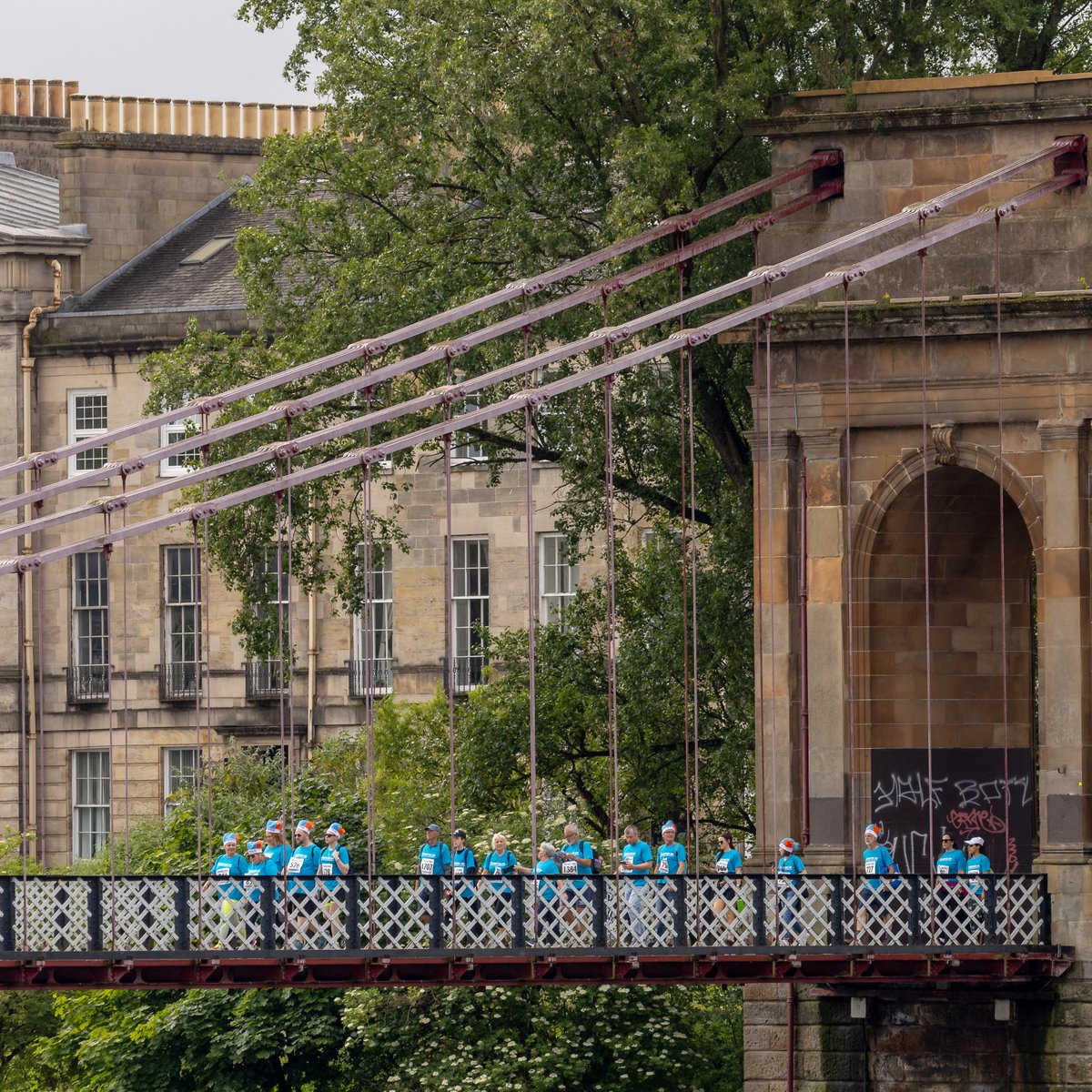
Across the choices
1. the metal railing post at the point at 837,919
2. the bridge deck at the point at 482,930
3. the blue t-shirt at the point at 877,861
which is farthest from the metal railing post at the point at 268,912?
the blue t-shirt at the point at 877,861

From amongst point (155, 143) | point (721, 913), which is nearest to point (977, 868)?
point (721, 913)

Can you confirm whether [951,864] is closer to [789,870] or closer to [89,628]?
[789,870]

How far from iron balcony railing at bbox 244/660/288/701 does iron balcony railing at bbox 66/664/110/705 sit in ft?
10.3

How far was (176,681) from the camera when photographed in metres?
74.8

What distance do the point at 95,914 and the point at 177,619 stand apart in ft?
90.9

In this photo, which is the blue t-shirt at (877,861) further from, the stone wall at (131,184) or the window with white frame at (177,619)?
the stone wall at (131,184)

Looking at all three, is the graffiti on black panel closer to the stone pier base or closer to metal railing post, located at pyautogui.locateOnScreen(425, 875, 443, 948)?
the stone pier base

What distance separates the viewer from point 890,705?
52344mm

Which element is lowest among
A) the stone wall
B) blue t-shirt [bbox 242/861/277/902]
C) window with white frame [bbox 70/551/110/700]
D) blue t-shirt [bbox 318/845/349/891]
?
blue t-shirt [bbox 242/861/277/902]

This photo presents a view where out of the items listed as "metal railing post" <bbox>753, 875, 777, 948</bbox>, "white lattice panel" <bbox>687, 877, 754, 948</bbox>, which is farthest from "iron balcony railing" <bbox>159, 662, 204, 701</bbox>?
"metal railing post" <bbox>753, 875, 777, 948</bbox>

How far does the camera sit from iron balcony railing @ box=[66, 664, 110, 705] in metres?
75.0

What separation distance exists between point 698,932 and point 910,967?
2.84 metres

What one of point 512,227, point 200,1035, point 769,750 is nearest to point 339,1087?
point 200,1035

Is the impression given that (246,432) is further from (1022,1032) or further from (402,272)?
(1022,1032)
